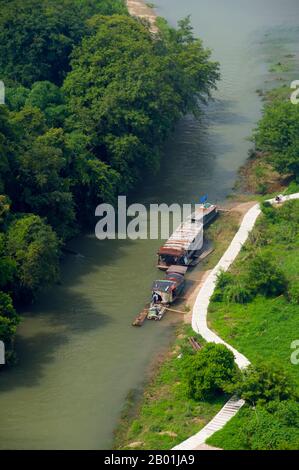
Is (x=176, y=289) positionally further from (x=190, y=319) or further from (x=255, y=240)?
(x=255, y=240)

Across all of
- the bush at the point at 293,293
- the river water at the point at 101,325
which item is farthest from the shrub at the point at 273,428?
the bush at the point at 293,293

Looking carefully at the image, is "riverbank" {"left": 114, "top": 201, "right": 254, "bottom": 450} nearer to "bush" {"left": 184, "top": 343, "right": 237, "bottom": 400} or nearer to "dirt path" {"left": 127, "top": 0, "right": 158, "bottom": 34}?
"bush" {"left": 184, "top": 343, "right": 237, "bottom": 400}

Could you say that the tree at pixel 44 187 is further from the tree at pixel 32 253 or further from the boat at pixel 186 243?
the boat at pixel 186 243

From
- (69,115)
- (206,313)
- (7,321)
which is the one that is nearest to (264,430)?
(206,313)

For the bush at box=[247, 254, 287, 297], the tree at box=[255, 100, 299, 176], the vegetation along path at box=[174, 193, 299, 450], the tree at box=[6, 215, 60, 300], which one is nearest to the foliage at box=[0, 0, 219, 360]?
the tree at box=[6, 215, 60, 300]

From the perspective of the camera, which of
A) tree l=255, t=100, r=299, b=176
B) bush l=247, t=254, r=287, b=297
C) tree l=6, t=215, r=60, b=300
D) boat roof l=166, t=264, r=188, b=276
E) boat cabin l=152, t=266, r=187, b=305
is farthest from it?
tree l=255, t=100, r=299, b=176

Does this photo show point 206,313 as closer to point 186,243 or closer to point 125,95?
point 186,243
